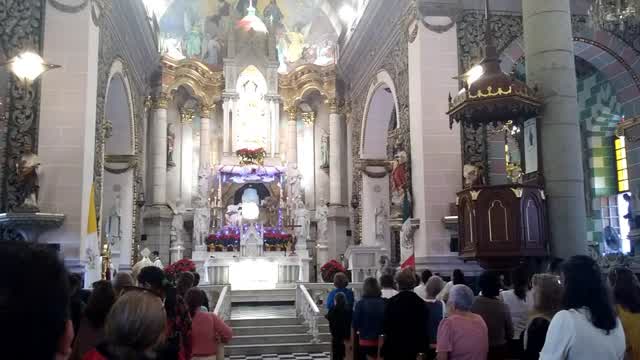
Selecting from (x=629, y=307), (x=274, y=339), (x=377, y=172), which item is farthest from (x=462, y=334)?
(x=377, y=172)

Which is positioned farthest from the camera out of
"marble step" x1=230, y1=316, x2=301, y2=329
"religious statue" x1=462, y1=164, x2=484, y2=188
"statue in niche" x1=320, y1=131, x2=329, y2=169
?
"statue in niche" x1=320, y1=131, x2=329, y2=169

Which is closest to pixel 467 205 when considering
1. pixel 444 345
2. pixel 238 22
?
pixel 444 345

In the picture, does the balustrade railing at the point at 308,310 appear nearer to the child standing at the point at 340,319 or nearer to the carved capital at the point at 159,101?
the child standing at the point at 340,319

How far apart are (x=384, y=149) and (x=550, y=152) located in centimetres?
1176

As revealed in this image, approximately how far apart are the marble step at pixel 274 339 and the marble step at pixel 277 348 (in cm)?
23

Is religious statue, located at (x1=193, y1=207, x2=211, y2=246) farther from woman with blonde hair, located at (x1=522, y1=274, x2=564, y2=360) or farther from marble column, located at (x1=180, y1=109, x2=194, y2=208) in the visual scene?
woman with blonde hair, located at (x1=522, y1=274, x2=564, y2=360)

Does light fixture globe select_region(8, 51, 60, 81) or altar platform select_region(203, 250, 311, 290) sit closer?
light fixture globe select_region(8, 51, 60, 81)

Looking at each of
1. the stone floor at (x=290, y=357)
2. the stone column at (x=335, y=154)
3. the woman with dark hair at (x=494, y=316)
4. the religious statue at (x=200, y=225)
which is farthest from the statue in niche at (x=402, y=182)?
the woman with dark hair at (x=494, y=316)

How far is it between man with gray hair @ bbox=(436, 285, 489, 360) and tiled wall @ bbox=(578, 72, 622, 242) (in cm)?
1272

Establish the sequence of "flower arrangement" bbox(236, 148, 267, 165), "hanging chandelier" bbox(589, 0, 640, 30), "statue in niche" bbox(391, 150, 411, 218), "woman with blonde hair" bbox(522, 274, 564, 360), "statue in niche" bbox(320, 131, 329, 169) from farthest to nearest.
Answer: "statue in niche" bbox(320, 131, 329, 169)
"flower arrangement" bbox(236, 148, 267, 165)
"statue in niche" bbox(391, 150, 411, 218)
"hanging chandelier" bbox(589, 0, 640, 30)
"woman with blonde hair" bbox(522, 274, 564, 360)

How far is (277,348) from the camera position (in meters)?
11.0

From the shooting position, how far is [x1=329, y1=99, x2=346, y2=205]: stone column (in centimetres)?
2211

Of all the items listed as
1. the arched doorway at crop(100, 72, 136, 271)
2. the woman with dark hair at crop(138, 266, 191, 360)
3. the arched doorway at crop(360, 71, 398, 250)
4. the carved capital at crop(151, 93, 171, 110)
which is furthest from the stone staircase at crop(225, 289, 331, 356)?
the carved capital at crop(151, 93, 171, 110)

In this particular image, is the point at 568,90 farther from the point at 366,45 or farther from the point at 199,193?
the point at 199,193
